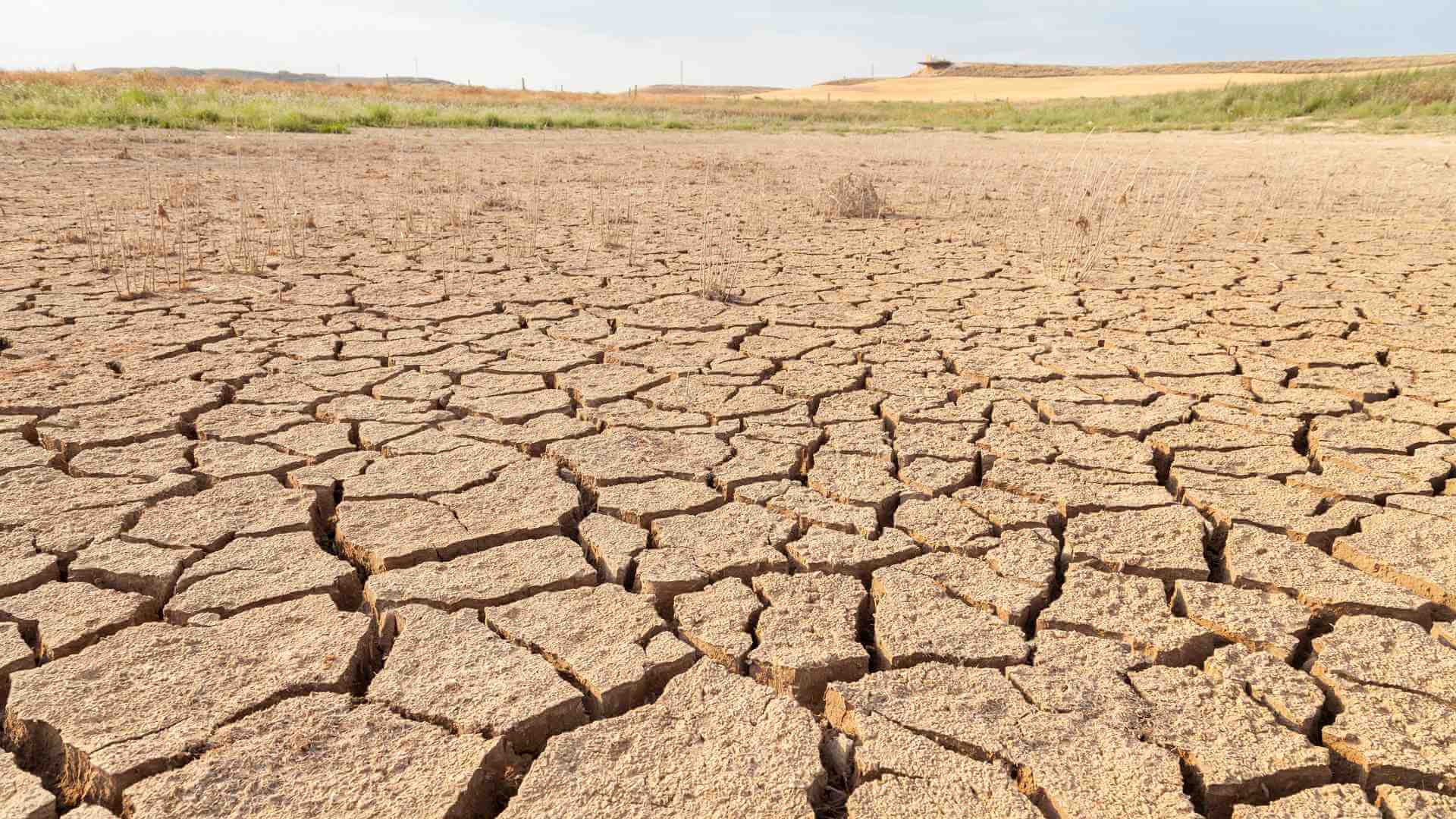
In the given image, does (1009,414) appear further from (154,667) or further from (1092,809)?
(154,667)

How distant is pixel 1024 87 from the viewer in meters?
42.8

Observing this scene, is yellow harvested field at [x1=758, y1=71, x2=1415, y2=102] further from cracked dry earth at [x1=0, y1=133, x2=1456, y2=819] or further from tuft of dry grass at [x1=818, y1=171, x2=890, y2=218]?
cracked dry earth at [x1=0, y1=133, x2=1456, y2=819]

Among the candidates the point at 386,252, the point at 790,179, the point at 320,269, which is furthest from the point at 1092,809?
the point at 790,179

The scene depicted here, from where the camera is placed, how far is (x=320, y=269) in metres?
4.84

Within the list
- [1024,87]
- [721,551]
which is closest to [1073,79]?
Answer: [1024,87]

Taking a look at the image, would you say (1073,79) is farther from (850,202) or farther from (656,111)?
(850,202)

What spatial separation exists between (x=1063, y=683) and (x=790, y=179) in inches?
320

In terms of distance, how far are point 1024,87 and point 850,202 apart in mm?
39811

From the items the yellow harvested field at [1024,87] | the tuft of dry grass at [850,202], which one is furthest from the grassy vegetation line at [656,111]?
the yellow harvested field at [1024,87]

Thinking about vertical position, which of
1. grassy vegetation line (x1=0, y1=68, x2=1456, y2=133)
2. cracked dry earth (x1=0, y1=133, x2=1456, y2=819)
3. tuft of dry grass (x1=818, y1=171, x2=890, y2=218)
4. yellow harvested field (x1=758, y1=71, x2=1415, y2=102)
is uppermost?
yellow harvested field (x1=758, y1=71, x2=1415, y2=102)

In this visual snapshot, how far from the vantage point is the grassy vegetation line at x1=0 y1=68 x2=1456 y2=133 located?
514 inches

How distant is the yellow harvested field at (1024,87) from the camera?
114ft

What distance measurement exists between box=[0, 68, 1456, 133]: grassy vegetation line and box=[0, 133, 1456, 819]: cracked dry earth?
33.1 feet

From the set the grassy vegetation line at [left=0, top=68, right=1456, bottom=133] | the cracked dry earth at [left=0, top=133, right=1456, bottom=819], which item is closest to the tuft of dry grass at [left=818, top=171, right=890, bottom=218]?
the cracked dry earth at [left=0, top=133, right=1456, bottom=819]
